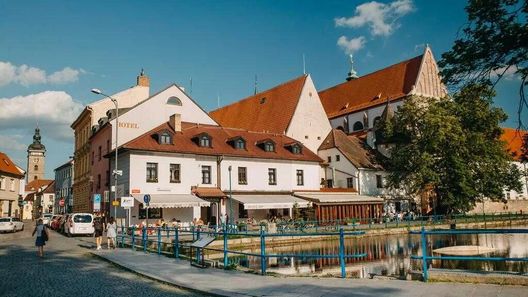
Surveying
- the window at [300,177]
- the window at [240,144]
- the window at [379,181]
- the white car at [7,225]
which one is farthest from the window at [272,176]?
the white car at [7,225]

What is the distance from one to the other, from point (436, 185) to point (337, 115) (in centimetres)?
2625

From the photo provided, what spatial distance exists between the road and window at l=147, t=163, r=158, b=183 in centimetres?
1547

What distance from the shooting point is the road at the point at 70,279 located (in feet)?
35.1

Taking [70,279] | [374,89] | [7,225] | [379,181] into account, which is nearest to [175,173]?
[7,225]

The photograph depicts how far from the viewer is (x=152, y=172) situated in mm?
34156

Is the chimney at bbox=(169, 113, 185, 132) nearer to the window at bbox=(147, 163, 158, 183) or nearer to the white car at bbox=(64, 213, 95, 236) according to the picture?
the window at bbox=(147, 163, 158, 183)

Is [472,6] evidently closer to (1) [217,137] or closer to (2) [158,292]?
(2) [158,292]

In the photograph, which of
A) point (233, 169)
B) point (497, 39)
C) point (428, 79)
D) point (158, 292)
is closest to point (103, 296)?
point (158, 292)

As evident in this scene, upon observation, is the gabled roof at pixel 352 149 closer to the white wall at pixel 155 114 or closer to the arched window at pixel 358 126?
the arched window at pixel 358 126

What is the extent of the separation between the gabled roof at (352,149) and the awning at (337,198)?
154 inches

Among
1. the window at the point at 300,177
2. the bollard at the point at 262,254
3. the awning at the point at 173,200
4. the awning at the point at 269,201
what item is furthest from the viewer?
the window at the point at 300,177

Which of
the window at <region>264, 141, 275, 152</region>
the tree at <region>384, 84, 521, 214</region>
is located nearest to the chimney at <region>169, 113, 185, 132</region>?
the window at <region>264, 141, 275, 152</region>

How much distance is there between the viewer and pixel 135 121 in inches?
1527

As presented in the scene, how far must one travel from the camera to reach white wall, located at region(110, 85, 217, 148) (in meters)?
38.3
